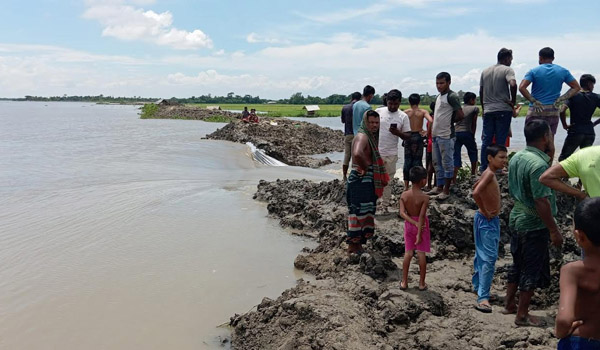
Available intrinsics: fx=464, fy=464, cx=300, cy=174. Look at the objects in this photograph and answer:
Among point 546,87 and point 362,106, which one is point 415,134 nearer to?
point 362,106

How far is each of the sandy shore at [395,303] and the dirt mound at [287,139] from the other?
1197cm

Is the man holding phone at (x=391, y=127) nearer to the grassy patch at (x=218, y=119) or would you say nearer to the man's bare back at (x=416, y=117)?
the man's bare back at (x=416, y=117)

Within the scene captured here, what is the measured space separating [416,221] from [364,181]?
40.4 inches

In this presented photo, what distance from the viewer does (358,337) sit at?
147 inches

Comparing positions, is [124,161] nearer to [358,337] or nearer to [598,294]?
[358,337]

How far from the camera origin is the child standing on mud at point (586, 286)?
221 cm

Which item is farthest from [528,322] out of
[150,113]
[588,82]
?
[150,113]

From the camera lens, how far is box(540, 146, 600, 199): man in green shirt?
120 inches

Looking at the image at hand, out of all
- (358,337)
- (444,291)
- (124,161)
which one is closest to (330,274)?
(444,291)

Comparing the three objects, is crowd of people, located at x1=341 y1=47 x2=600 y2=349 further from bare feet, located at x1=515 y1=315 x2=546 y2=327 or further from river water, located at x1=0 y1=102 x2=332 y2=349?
river water, located at x1=0 y1=102 x2=332 y2=349

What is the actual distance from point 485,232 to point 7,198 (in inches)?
398

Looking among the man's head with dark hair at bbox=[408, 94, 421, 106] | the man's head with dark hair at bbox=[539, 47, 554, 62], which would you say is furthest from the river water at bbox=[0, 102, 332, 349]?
the man's head with dark hair at bbox=[539, 47, 554, 62]

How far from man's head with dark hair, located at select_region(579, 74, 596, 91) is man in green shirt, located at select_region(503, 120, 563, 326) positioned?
3.96m

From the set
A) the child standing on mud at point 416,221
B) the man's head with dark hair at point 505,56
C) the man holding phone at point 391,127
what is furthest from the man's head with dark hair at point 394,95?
the child standing on mud at point 416,221
